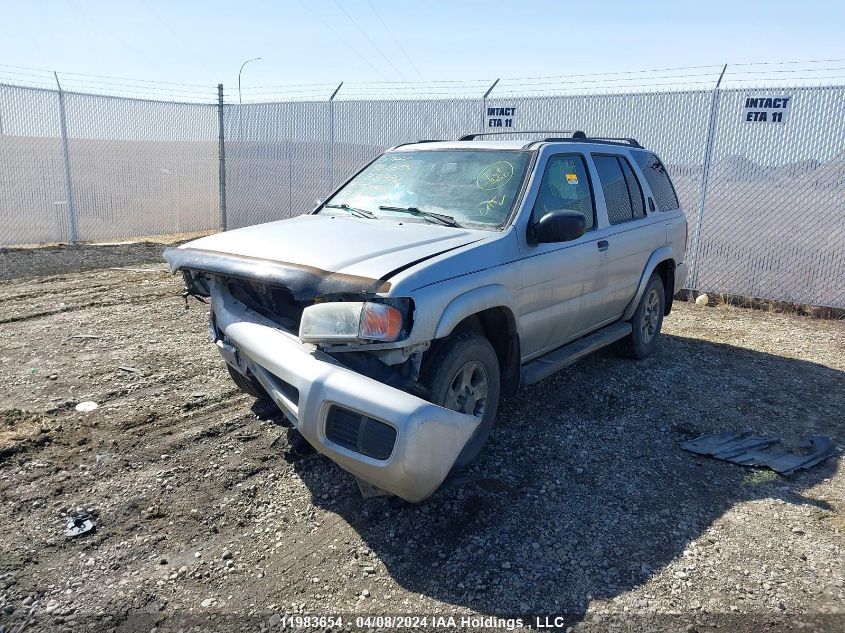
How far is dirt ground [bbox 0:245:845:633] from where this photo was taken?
2.90 meters

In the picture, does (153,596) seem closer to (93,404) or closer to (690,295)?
(93,404)

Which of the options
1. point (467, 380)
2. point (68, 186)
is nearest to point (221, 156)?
point (68, 186)

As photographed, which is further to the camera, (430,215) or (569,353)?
(569,353)

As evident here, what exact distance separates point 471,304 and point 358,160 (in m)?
9.56

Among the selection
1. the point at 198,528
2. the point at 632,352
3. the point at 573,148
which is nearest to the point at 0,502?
the point at 198,528

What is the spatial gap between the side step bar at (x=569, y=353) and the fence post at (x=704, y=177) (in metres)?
4.48

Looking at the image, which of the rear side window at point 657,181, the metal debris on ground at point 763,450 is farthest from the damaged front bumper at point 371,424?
the rear side window at point 657,181

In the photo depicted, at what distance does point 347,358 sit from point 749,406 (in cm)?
370

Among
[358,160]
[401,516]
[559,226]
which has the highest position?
[358,160]

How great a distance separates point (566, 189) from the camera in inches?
195

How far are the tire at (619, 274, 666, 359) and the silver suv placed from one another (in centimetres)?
21

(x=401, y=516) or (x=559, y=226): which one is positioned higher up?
(x=559, y=226)

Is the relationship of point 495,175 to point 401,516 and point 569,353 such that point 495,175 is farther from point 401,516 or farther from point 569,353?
point 401,516

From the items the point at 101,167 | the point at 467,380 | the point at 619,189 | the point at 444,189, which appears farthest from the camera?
the point at 101,167
